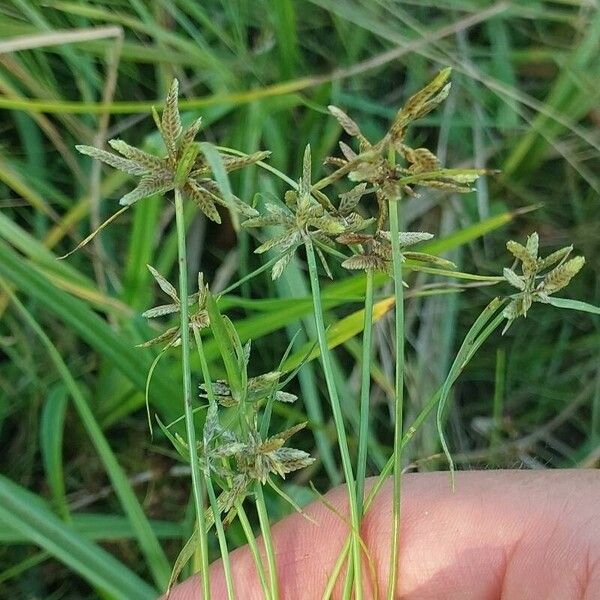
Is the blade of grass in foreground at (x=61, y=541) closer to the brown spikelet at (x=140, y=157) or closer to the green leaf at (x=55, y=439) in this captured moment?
the green leaf at (x=55, y=439)

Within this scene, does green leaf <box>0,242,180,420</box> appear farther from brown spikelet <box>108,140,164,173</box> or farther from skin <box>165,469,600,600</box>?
brown spikelet <box>108,140,164,173</box>

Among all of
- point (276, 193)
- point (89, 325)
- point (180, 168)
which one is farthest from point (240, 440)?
point (276, 193)

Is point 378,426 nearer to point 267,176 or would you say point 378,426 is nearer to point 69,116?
point 267,176

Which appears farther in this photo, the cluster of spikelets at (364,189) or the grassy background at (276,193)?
the grassy background at (276,193)

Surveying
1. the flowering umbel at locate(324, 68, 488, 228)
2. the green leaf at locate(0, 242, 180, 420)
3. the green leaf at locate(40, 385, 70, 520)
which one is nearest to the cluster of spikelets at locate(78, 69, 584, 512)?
the flowering umbel at locate(324, 68, 488, 228)

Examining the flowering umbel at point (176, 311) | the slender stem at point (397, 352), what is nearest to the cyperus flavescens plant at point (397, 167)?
the slender stem at point (397, 352)
